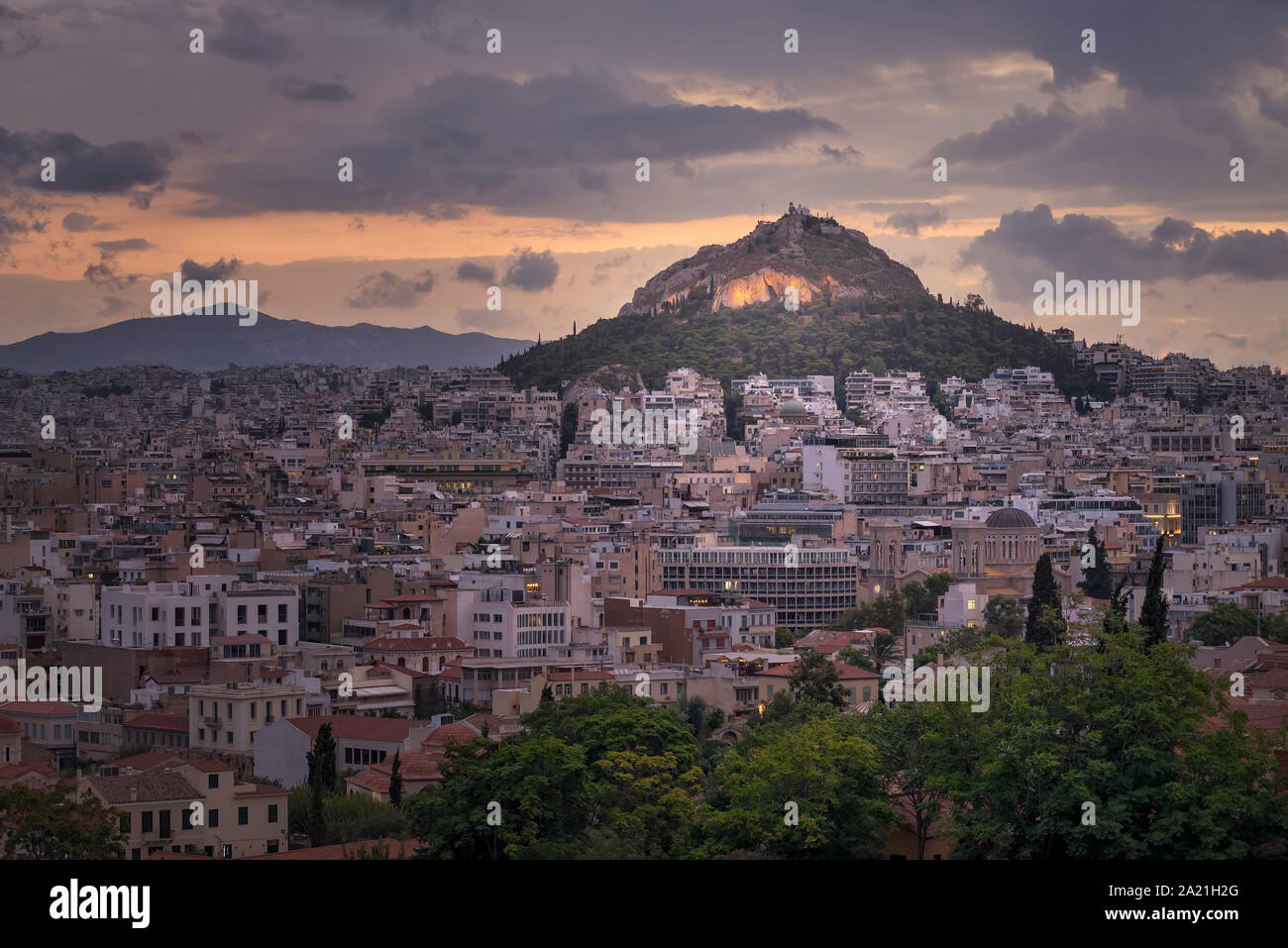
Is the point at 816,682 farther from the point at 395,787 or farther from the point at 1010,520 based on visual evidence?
the point at 1010,520

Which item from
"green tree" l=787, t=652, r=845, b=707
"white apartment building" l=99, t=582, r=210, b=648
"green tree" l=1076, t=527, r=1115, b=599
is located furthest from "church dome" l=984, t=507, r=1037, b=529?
"white apartment building" l=99, t=582, r=210, b=648

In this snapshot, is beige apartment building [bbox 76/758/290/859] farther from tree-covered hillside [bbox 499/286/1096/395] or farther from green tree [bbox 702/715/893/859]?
tree-covered hillside [bbox 499/286/1096/395]

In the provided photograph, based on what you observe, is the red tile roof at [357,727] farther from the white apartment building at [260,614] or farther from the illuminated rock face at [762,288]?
the illuminated rock face at [762,288]

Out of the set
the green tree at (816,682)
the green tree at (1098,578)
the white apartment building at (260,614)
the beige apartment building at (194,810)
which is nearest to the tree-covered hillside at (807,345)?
the green tree at (1098,578)

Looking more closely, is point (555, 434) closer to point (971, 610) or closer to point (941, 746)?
point (971, 610)

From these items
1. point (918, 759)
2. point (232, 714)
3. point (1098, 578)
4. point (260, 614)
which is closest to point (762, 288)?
point (1098, 578)
